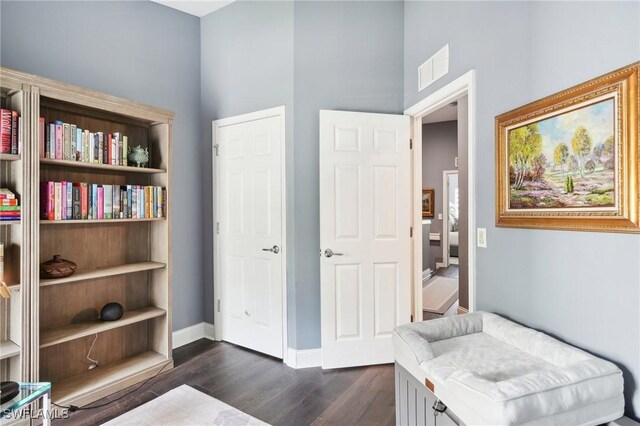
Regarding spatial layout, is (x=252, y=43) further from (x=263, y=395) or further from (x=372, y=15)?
(x=263, y=395)

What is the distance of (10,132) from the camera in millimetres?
1844

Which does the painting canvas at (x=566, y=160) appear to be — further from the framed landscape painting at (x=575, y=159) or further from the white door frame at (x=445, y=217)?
the white door frame at (x=445, y=217)

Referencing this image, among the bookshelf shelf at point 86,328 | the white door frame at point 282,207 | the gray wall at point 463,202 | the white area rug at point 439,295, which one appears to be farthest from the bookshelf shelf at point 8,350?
the white area rug at point 439,295

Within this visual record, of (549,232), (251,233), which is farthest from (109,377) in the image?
(549,232)

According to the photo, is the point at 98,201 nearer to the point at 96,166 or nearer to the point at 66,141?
the point at 96,166

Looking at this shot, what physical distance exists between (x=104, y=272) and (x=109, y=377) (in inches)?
30.2

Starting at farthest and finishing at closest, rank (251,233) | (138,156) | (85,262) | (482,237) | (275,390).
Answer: (251,233) < (138,156) < (85,262) < (275,390) < (482,237)

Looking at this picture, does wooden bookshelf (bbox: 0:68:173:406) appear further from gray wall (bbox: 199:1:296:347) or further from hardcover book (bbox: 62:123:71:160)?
gray wall (bbox: 199:1:296:347)

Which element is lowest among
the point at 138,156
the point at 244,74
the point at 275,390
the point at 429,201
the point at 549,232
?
the point at 275,390

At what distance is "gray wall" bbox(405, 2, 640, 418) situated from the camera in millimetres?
1242

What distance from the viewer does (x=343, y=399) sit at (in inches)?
86.3

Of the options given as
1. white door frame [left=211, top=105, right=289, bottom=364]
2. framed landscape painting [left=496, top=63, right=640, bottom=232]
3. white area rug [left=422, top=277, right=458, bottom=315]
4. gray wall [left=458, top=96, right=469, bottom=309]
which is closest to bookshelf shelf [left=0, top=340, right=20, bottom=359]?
white door frame [left=211, top=105, right=289, bottom=364]

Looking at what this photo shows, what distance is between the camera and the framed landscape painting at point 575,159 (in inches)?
47.9

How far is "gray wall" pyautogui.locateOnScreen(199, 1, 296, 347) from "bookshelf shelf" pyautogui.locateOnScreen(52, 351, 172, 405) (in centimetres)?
75
